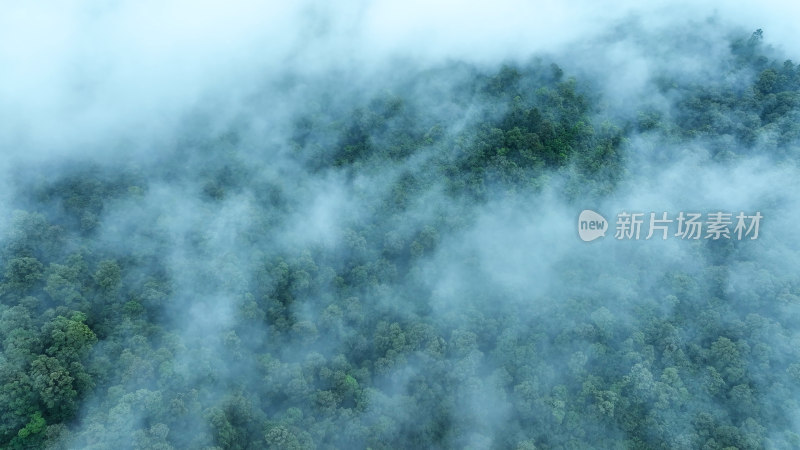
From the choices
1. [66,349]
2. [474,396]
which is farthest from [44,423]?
[474,396]

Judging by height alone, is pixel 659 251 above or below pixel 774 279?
above

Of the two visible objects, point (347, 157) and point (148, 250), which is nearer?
point (148, 250)

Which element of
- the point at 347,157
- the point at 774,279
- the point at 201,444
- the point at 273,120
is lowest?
the point at 774,279

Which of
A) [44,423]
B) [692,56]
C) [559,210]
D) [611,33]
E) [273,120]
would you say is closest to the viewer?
[44,423]

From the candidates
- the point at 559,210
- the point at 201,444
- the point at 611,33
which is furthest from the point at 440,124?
the point at 201,444

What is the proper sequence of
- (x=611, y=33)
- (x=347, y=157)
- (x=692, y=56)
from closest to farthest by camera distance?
(x=347, y=157) < (x=692, y=56) < (x=611, y=33)

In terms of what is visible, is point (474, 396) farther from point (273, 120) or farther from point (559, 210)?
point (273, 120)
